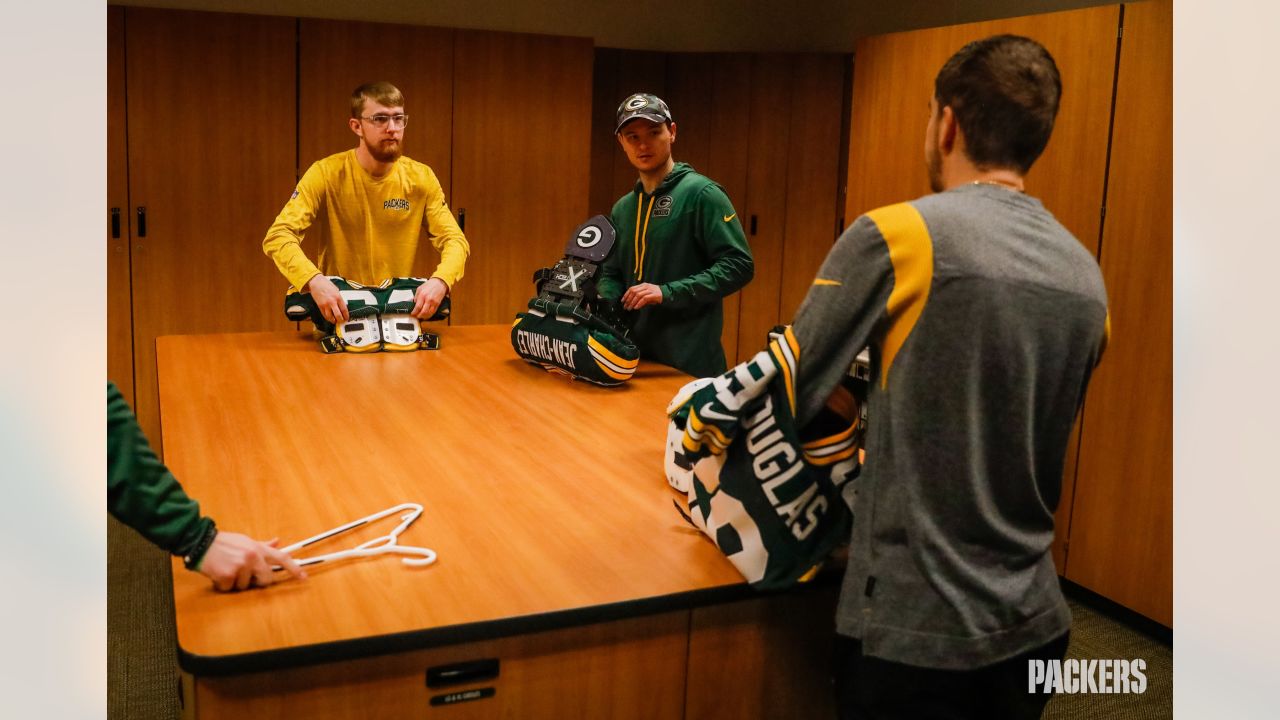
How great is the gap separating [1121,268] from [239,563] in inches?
110

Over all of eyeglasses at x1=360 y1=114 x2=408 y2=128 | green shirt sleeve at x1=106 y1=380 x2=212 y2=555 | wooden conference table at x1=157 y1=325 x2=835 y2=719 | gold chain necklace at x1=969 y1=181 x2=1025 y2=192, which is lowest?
wooden conference table at x1=157 y1=325 x2=835 y2=719

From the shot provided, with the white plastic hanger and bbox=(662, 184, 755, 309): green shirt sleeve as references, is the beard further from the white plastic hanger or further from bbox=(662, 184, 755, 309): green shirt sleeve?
the white plastic hanger

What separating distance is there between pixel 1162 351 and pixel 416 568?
2472mm

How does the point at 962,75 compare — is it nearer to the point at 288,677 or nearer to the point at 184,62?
the point at 288,677

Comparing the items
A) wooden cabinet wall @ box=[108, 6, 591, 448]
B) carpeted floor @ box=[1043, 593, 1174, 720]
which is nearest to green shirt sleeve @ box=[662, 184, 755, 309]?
carpeted floor @ box=[1043, 593, 1174, 720]

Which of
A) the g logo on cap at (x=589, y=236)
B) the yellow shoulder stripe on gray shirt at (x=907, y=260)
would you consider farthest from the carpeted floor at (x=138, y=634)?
the yellow shoulder stripe on gray shirt at (x=907, y=260)

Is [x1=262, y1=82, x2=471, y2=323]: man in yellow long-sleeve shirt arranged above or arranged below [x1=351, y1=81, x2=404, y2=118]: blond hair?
below

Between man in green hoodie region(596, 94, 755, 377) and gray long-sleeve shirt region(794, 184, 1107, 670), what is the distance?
1.72 meters

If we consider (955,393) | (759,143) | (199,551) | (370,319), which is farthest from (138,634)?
(759,143)

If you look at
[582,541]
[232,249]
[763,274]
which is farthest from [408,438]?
[763,274]

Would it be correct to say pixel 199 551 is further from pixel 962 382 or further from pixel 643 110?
pixel 643 110

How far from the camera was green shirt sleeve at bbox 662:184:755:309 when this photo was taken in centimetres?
308

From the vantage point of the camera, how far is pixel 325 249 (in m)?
3.80

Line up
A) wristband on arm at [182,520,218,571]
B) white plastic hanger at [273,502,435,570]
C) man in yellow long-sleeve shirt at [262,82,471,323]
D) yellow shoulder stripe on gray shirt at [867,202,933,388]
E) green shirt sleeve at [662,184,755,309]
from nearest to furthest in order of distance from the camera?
yellow shoulder stripe on gray shirt at [867,202,933,388] < wristband on arm at [182,520,218,571] < white plastic hanger at [273,502,435,570] < green shirt sleeve at [662,184,755,309] < man in yellow long-sleeve shirt at [262,82,471,323]
